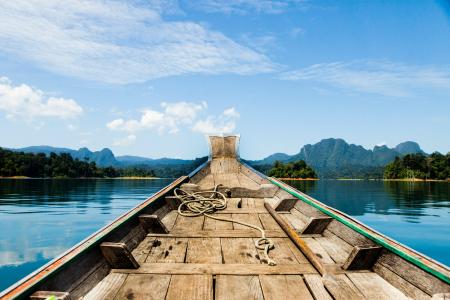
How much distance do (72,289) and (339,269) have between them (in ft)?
7.24

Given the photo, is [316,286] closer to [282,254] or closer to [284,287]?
[284,287]

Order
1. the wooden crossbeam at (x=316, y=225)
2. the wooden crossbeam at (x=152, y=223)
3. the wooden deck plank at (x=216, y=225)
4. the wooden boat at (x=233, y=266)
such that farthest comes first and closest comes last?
the wooden deck plank at (x=216, y=225)
the wooden crossbeam at (x=316, y=225)
the wooden crossbeam at (x=152, y=223)
the wooden boat at (x=233, y=266)

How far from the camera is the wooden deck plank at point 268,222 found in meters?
4.25

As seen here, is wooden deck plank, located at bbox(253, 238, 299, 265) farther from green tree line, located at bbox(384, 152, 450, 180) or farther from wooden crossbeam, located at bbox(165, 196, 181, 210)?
green tree line, located at bbox(384, 152, 450, 180)

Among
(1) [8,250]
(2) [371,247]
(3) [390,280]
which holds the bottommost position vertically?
(1) [8,250]

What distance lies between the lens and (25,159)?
9631 cm

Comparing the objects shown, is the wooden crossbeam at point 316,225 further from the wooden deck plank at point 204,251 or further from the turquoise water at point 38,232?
the turquoise water at point 38,232

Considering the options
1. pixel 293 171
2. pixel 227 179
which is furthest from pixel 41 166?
pixel 227 179

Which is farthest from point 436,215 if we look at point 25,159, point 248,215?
point 25,159

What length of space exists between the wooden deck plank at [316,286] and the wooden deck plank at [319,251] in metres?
0.55

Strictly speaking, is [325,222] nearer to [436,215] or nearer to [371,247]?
[371,247]

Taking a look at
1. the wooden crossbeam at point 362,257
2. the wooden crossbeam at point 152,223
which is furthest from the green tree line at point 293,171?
the wooden crossbeam at point 362,257

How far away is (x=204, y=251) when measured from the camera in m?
3.35

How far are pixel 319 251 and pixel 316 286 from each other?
100 cm
